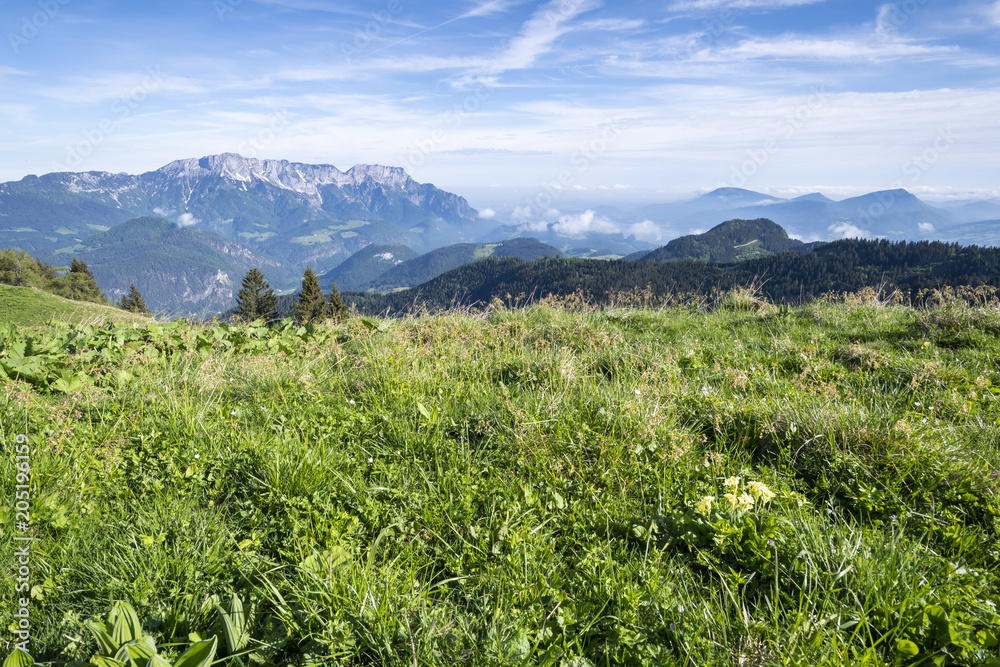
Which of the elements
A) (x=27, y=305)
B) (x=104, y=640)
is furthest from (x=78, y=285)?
(x=104, y=640)

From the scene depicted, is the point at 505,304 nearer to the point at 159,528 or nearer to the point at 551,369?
the point at 551,369

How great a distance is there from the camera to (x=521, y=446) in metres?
3.96

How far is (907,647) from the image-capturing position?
2074 millimetres

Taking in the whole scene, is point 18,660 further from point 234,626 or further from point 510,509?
point 510,509

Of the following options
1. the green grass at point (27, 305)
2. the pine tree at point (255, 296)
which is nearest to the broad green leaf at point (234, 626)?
the green grass at point (27, 305)

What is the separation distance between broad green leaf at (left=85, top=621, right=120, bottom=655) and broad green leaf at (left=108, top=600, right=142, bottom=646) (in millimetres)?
22

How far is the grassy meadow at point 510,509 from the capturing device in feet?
7.52

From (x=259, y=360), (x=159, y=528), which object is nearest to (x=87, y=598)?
(x=159, y=528)

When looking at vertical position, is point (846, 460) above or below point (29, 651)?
above

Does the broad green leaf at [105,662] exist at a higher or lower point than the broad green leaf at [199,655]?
higher

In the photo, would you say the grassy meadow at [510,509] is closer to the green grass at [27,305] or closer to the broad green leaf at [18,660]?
the broad green leaf at [18,660]

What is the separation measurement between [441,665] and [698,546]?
5.98ft

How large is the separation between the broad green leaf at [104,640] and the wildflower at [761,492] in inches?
146

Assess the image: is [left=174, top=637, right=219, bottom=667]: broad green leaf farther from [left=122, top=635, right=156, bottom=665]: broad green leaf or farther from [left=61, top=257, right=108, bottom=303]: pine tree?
[left=61, top=257, right=108, bottom=303]: pine tree
